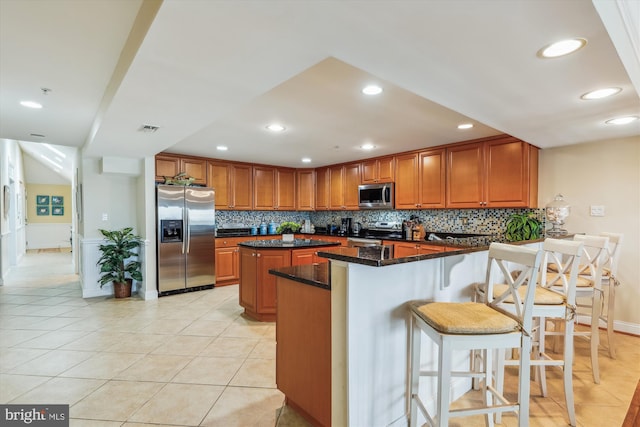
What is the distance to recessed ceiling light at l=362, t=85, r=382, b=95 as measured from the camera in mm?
2406

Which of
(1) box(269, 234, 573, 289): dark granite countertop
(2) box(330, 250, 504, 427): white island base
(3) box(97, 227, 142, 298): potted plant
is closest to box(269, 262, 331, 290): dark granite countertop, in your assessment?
(1) box(269, 234, 573, 289): dark granite countertop

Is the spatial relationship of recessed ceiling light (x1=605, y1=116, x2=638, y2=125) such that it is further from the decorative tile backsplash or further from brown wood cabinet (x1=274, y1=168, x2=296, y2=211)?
brown wood cabinet (x1=274, y1=168, x2=296, y2=211)

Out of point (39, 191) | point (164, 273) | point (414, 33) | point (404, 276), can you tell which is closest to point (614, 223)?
point (404, 276)

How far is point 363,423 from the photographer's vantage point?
5.23ft

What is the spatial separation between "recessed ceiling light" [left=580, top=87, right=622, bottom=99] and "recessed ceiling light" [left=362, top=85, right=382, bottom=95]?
4.73 feet

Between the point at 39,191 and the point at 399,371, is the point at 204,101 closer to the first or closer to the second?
the point at 399,371

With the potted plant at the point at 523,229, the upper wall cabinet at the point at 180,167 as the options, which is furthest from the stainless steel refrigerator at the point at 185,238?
the potted plant at the point at 523,229

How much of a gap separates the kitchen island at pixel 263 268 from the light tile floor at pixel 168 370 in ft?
0.55

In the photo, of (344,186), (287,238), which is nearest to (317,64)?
(287,238)

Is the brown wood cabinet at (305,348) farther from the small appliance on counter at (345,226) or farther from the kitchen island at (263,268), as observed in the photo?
the small appliance on counter at (345,226)

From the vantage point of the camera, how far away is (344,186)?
19.6ft

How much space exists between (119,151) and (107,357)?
268 cm

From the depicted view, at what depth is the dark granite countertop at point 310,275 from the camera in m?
1.71

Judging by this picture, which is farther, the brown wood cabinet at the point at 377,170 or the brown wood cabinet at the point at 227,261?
the brown wood cabinet at the point at 227,261
